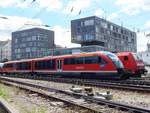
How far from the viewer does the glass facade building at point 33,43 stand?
123500 millimetres

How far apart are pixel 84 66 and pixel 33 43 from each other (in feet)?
307

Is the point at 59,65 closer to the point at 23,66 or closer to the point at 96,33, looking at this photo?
the point at 23,66

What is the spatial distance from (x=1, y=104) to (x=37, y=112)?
253 centimetres

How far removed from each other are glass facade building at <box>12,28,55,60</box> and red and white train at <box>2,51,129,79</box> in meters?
78.4

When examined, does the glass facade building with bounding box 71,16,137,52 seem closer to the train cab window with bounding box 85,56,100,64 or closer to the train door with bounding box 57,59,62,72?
the train door with bounding box 57,59,62,72

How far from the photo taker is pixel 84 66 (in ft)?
105

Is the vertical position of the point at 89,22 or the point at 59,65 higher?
the point at 89,22

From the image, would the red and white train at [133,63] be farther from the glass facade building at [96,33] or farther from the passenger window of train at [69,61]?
the glass facade building at [96,33]

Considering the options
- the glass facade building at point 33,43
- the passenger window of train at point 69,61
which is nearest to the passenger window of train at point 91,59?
the passenger window of train at point 69,61

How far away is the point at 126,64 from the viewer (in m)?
33.6

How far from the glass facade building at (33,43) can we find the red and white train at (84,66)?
257 ft

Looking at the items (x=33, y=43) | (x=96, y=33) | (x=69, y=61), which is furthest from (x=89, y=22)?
(x=69, y=61)

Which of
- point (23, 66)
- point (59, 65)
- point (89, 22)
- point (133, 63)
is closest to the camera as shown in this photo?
point (133, 63)

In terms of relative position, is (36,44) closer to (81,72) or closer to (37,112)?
(81,72)
